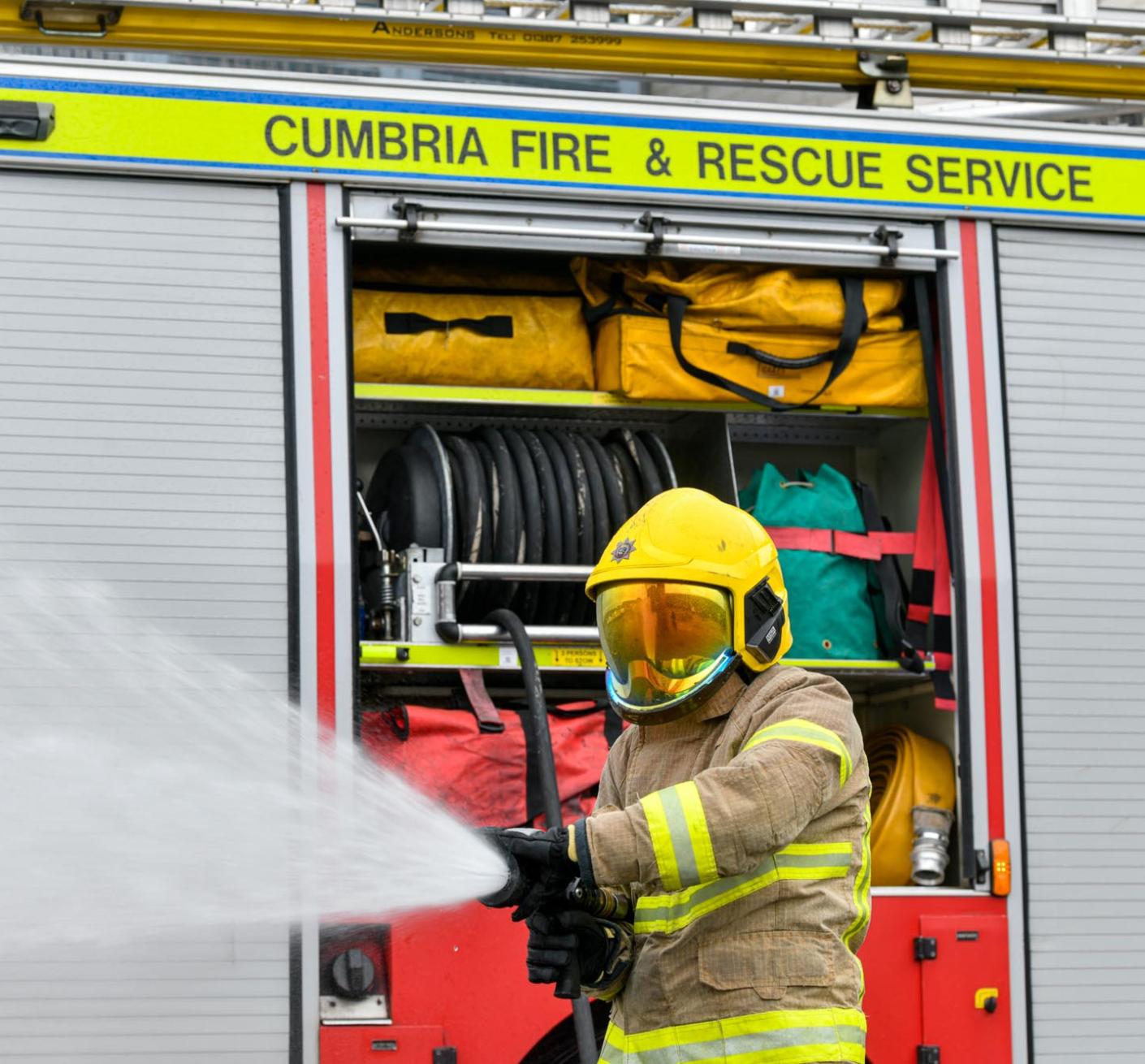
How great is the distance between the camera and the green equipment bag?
6188mm

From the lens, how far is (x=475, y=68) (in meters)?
6.09

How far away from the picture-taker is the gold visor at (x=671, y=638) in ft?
11.7

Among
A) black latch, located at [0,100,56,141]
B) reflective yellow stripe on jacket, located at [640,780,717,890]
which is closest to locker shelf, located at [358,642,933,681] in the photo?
black latch, located at [0,100,56,141]

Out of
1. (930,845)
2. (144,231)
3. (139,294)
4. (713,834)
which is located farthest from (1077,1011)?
(144,231)

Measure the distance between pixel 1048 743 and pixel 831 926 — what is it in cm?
251

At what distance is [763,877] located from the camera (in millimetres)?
3436

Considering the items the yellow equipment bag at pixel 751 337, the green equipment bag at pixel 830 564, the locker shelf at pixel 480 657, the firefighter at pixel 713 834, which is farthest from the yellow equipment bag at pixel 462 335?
the firefighter at pixel 713 834

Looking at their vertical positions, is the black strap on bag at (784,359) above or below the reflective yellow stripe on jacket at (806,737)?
above

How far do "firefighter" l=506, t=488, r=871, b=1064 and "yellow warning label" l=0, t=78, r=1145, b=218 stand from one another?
2.17m

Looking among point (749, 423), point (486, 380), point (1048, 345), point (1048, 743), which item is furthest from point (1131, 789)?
point (486, 380)

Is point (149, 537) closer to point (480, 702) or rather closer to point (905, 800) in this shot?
point (480, 702)

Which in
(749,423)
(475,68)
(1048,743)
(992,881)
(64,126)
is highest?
(475,68)

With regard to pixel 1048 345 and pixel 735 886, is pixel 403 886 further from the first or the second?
pixel 1048 345

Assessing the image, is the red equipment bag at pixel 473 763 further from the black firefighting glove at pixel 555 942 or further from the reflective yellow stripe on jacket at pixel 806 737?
the reflective yellow stripe on jacket at pixel 806 737
